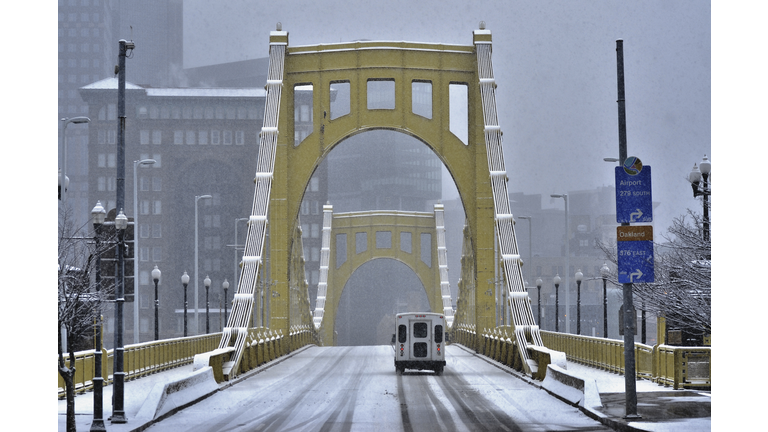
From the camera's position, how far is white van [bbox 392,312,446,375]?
37.8m

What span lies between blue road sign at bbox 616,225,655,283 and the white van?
2015 cm

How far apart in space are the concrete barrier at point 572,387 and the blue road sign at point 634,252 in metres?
4.14

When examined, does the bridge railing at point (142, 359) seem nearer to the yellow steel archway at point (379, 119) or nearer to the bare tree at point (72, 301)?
the bare tree at point (72, 301)

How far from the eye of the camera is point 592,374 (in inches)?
1313

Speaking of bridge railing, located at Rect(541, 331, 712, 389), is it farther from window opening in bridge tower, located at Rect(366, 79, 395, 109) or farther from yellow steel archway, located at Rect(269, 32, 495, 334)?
window opening in bridge tower, located at Rect(366, 79, 395, 109)

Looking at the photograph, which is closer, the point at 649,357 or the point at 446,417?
the point at 446,417

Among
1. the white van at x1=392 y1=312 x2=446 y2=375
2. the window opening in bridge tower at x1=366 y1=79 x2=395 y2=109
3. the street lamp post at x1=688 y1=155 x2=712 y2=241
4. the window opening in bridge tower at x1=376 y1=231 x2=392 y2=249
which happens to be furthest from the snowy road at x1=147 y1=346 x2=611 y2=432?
the window opening in bridge tower at x1=366 y1=79 x2=395 y2=109

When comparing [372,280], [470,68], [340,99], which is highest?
[340,99]

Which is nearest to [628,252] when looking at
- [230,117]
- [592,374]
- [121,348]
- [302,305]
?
[121,348]

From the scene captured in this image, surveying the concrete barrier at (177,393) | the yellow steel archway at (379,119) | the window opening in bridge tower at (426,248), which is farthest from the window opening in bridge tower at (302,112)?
the concrete barrier at (177,393)

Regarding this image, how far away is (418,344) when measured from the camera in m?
38.0

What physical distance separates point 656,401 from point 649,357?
304 inches
